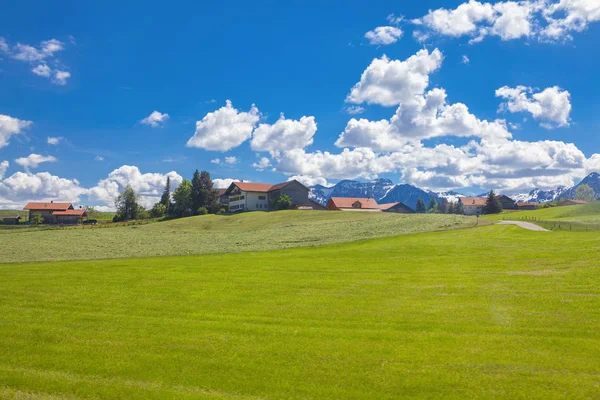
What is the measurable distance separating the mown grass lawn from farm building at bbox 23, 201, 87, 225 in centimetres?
15030

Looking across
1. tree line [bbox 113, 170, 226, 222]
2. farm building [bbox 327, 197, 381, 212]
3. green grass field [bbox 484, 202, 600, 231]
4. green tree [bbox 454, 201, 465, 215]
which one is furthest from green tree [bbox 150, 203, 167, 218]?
green tree [bbox 454, 201, 465, 215]

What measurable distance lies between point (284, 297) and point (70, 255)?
33.1 metres

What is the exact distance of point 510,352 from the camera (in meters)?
12.5

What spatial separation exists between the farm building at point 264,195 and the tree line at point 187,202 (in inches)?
294

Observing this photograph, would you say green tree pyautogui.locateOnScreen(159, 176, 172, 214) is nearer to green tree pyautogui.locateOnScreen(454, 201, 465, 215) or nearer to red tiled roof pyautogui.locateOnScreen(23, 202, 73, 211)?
red tiled roof pyautogui.locateOnScreen(23, 202, 73, 211)

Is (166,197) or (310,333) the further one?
(166,197)

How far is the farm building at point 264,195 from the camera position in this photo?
129125mm

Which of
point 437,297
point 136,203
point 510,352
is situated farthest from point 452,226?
point 136,203

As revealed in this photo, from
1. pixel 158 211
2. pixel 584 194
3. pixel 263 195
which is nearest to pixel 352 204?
pixel 263 195

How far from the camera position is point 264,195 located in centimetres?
13212

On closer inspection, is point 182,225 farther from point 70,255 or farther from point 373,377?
point 373,377

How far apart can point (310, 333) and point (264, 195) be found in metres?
118

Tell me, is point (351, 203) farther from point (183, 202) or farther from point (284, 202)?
point (183, 202)

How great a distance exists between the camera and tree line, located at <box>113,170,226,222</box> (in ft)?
434
